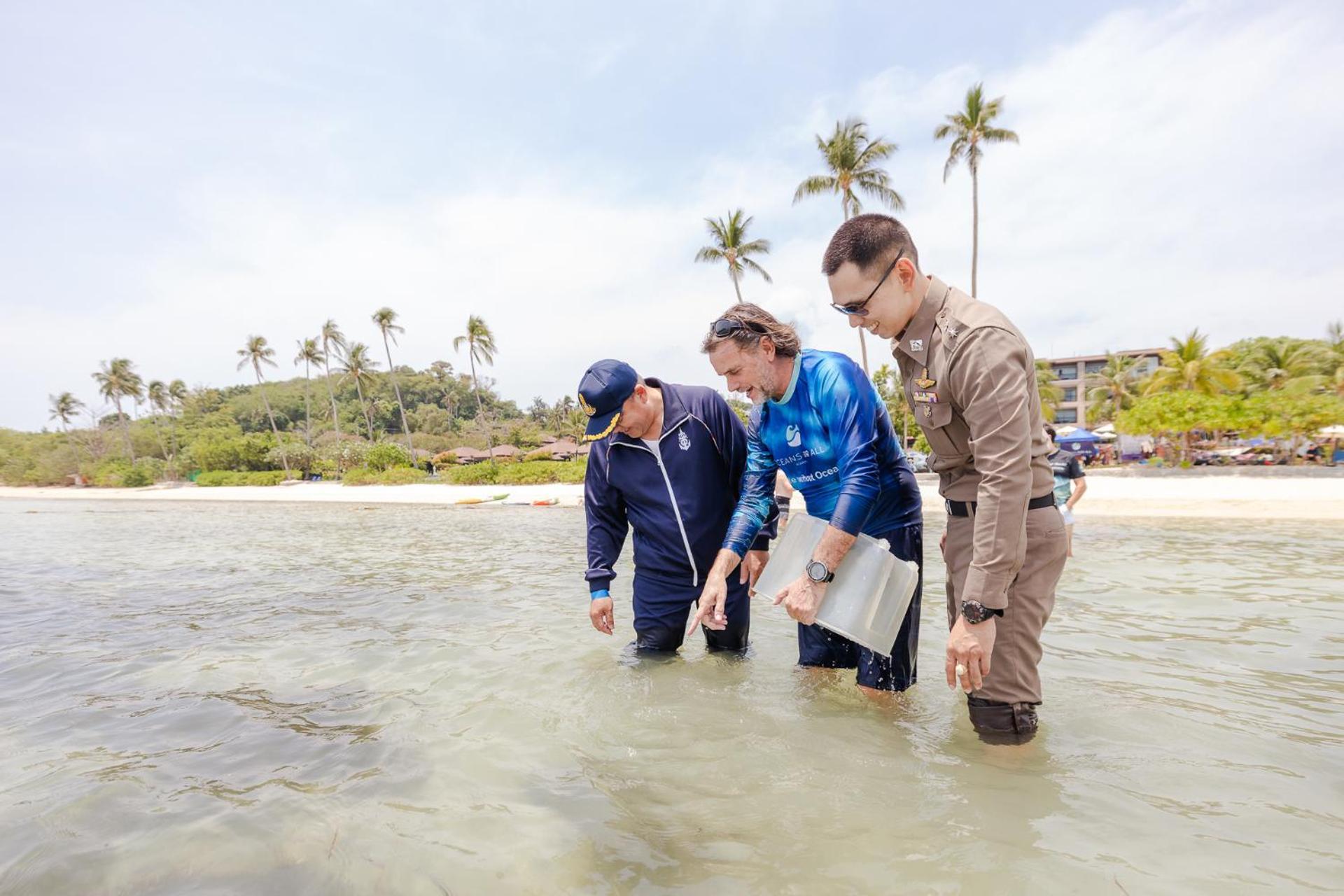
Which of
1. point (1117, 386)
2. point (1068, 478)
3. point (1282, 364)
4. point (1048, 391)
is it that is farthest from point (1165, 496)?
point (1048, 391)

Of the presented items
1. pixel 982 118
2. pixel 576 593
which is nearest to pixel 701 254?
pixel 982 118

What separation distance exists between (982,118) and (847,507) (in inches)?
1374

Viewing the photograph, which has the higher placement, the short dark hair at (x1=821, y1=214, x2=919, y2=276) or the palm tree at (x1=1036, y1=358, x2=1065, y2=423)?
the palm tree at (x1=1036, y1=358, x2=1065, y2=423)

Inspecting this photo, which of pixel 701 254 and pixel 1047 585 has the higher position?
pixel 701 254

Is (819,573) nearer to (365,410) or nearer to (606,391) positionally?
Answer: (606,391)

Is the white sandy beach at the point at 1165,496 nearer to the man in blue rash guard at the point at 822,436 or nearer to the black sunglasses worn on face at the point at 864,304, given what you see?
the man in blue rash guard at the point at 822,436

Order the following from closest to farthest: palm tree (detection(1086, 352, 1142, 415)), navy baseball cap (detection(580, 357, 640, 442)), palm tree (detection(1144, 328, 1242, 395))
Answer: navy baseball cap (detection(580, 357, 640, 442))
palm tree (detection(1144, 328, 1242, 395))
palm tree (detection(1086, 352, 1142, 415))

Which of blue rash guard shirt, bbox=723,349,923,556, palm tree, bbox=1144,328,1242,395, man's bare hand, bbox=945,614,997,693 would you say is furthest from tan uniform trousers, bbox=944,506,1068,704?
palm tree, bbox=1144,328,1242,395

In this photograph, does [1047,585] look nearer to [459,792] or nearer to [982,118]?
[459,792]

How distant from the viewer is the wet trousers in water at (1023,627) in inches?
89.4

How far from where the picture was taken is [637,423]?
11.0ft

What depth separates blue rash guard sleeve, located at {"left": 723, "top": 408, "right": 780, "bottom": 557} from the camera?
3.20m

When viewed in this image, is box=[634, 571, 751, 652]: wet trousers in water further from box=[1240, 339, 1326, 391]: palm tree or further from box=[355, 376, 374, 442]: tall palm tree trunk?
box=[355, 376, 374, 442]: tall palm tree trunk

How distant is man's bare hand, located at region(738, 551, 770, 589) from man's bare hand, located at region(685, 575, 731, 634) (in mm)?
207
